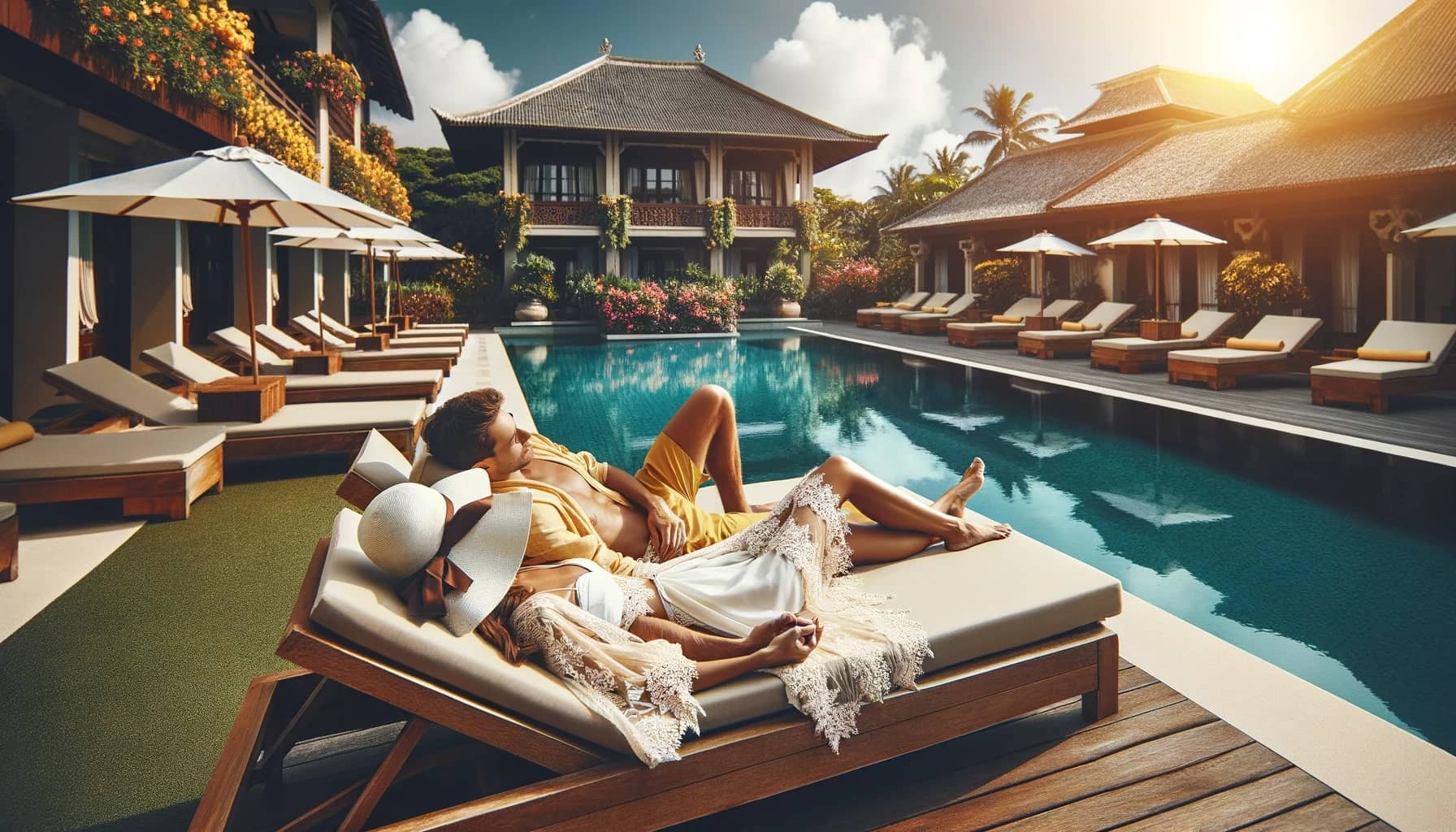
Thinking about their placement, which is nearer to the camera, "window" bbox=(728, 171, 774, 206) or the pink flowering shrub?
the pink flowering shrub

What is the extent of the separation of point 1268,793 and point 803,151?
26570mm

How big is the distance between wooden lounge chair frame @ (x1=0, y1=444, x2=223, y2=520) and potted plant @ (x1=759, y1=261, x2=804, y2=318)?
67.4 feet

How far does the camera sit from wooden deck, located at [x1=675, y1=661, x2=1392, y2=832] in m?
2.12

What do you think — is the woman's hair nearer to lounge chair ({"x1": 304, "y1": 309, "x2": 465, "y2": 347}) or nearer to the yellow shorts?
the yellow shorts

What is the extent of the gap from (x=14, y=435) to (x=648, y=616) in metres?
4.56

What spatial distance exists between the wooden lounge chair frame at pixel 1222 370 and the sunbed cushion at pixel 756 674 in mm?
9161

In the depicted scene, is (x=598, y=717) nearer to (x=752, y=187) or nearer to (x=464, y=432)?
(x=464, y=432)

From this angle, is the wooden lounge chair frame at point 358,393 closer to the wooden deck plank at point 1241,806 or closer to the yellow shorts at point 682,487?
the yellow shorts at point 682,487

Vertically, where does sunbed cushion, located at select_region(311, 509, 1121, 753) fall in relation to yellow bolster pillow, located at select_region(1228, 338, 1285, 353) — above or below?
below

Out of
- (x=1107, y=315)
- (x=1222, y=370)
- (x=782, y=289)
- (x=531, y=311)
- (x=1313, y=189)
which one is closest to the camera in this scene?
(x=1222, y=370)

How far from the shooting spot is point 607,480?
119 inches

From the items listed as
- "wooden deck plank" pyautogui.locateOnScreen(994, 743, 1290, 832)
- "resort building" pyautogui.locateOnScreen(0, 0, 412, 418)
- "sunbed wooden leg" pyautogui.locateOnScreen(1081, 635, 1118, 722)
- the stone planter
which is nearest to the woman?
"wooden deck plank" pyautogui.locateOnScreen(994, 743, 1290, 832)

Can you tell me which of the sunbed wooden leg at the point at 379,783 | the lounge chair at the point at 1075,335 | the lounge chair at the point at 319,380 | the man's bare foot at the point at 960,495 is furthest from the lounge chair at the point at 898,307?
the sunbed wooden leg at the point at 379,783

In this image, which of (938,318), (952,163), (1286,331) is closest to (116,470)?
(1286,331)
